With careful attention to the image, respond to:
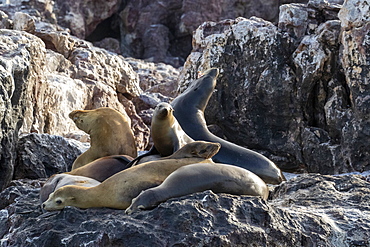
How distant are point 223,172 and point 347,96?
547cm

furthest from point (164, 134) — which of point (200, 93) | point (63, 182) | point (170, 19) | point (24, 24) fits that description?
point (170, 19)

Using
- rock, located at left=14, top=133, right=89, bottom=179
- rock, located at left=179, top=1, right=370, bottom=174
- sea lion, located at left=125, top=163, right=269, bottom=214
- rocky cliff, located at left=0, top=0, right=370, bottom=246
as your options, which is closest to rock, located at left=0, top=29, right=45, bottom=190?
rocky cliff, located at left=0, top=0, right=370, bottom=246

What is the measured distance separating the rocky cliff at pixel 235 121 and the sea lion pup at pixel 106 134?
0.72m

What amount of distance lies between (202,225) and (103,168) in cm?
158

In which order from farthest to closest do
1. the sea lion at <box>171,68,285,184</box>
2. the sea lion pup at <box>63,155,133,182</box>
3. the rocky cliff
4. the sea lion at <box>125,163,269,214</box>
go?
the sea lion at <box>171,68,285,184</box> < the sea lion pup at <box>63,155,133,182</box> < the sea lion at <box>125,163,269,214</box> < the rocky cliff

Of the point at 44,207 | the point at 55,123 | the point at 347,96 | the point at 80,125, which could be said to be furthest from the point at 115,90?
the point at 44,207

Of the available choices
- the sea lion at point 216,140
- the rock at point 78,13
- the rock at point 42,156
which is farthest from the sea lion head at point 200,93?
the rock at point 78,13

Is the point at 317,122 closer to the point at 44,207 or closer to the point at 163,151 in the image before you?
the point at 163,151

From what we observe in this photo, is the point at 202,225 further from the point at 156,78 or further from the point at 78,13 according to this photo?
the point at 78,13

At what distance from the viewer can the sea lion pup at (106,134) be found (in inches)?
201

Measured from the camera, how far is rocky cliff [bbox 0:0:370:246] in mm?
3096

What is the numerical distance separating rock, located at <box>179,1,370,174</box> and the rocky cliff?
2cm

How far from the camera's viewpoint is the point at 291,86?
902 centimetres

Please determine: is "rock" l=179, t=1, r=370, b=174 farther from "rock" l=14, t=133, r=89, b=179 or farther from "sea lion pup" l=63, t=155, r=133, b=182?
"sea lion pup" l=63, t=155, r=133, b=182
